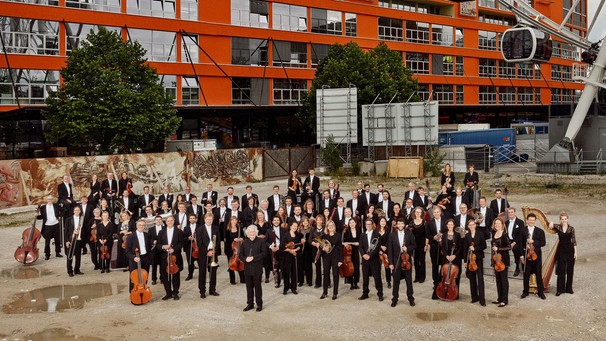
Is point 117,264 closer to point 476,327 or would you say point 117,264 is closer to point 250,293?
point 250,293

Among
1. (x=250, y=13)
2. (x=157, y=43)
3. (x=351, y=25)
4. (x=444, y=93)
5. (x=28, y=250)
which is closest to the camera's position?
(x=28, y=250)

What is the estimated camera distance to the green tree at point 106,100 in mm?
36781

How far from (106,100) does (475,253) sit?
29.3 metres

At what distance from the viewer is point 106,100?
122 feet

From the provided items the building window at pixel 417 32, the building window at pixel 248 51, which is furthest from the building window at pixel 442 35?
the building window at pixel 248 51

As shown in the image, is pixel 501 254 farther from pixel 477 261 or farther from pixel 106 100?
pixel 106 100

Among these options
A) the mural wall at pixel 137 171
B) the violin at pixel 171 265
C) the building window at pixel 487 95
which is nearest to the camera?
the violin at pixel 171 265

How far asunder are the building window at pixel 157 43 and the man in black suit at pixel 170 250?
36.5m

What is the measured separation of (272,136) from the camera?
59031 mm

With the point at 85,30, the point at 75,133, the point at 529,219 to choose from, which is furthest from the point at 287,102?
the point at 529,219

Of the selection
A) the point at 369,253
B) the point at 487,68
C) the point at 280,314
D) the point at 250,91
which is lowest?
the point at 280,314

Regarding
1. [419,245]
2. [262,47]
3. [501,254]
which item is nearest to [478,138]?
[262,47]

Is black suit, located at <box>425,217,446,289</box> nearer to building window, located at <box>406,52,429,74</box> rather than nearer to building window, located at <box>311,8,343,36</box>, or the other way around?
building window, located at <box>311,8,343,36</box>

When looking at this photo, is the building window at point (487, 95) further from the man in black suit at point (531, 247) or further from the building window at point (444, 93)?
the man in black suit at point (531, 247)
